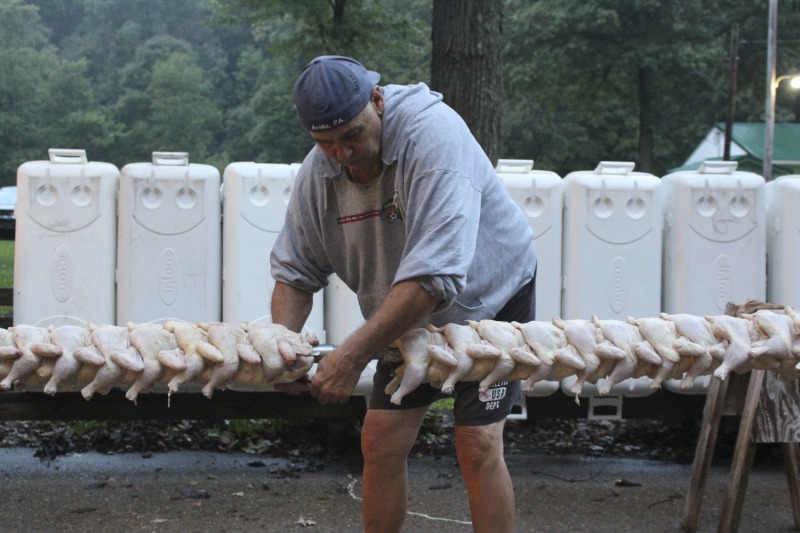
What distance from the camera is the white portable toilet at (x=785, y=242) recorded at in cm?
536

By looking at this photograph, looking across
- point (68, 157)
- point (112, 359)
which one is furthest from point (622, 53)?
point (112, 359)

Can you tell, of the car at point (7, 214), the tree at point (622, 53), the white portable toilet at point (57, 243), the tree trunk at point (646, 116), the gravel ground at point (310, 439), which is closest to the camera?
the white portable toilet at point (57, 243)

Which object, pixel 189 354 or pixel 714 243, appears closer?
pixel 189 354

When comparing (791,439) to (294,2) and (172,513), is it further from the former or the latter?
(294,2)

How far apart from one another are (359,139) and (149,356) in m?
0.83

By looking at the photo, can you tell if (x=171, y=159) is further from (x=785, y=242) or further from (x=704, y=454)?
(x=785, y=242)

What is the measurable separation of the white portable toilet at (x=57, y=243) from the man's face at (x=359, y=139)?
2.57m

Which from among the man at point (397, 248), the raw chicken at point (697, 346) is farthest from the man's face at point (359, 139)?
the raw chicken at point (697, 346)

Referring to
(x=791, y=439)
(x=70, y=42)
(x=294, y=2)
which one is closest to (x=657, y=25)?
(x=294, y=2)

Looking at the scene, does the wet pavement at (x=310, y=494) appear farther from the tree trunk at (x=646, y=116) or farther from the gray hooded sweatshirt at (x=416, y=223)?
the tree trunk at (x=646, y=116)

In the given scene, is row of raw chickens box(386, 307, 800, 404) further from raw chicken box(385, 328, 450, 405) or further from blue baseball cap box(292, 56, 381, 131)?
blue baseball cap box(292, 56, 381, 131)

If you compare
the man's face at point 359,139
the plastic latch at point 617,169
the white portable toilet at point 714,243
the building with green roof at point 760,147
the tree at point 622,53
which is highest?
the tree at point 622,53

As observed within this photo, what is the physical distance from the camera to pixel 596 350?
2.87 m

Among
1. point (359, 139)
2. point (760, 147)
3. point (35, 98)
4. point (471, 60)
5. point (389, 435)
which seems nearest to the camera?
point (359, 139)
